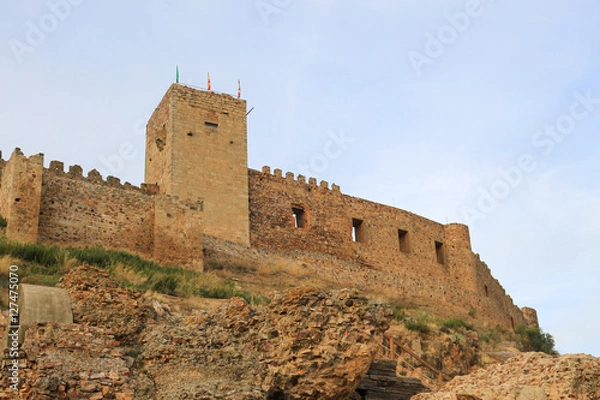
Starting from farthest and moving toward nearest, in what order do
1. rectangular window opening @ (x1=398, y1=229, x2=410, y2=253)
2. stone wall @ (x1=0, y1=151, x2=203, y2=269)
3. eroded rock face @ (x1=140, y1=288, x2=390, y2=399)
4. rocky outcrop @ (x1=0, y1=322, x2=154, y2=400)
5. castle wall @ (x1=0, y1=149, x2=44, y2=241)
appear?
rectangular window opening @ (x1=398, y1=229, x2=410, y2=253) < stone wall @ (x1=0, y1=151, x2=203, y2=269) < castle wall @ (x1=0, y1=149, x2=44, y2=241) < eroded rock face @ (x1=140, y1=288, x2=390, y2=399) < rocky outcrop @ (x1=0, y1=322, x2=154, y2=400)

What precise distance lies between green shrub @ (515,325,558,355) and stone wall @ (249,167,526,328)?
3012mm

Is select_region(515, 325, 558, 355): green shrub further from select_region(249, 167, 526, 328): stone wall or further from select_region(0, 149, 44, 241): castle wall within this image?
select_region(0, 149, 44, 241): castle wall

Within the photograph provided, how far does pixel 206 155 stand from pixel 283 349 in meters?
17.5

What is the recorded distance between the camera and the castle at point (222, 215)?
20.6 m

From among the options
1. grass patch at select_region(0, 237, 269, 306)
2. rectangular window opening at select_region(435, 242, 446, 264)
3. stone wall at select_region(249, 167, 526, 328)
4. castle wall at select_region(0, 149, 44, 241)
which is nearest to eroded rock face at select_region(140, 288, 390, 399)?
grass patch at select_region(0, 237, 269, 306)

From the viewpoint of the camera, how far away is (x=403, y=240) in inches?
1287

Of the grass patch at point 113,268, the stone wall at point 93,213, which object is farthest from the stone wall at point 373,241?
the grass patch at point 113,268

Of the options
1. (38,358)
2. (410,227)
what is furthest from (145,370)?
(410,227)

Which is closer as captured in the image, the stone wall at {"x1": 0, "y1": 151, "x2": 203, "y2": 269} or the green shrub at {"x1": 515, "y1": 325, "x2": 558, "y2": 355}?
the stone wall at {"x1": 0, "y1": 151, "x2": 203, "y2": 269}

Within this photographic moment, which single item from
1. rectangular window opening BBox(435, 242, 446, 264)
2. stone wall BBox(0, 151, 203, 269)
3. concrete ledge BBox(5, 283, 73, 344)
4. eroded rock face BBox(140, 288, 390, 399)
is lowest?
eroded rock face BBox(140, 288, 390, 399)

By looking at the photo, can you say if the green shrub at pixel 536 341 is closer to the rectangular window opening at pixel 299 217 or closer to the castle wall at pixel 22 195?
the rectangular window opening at pixel 299 217

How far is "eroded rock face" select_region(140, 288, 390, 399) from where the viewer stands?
9242 millimetres

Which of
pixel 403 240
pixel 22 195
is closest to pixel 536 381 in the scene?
pixel 22 195

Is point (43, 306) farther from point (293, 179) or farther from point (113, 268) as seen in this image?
point (293, 179)
